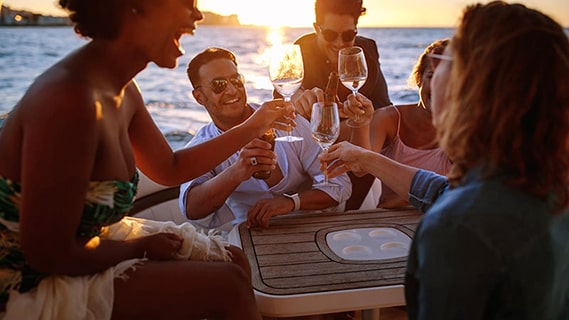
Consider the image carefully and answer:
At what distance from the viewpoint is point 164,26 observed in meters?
1.72

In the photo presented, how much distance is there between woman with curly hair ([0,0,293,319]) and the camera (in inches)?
59.1

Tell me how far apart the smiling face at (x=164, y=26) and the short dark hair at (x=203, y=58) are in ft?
4.45

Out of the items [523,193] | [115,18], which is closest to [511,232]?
[523,193]

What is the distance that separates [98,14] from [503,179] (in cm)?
116

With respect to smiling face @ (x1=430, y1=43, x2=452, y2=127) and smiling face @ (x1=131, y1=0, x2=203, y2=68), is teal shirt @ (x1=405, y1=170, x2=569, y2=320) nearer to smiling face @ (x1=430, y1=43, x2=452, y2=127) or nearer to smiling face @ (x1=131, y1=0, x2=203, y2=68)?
smiling face @ (x1=430, y1=43, x2=452, y2=127)

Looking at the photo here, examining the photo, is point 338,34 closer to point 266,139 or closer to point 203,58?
point 203,58

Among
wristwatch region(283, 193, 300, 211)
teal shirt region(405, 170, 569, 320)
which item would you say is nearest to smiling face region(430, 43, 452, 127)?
teal shirt region(405, 170, 569, 320)

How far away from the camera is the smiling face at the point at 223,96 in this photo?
3111 millimetres

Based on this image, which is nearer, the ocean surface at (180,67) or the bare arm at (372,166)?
the bare arm at (372,166)

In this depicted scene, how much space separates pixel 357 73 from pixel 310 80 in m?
1.18

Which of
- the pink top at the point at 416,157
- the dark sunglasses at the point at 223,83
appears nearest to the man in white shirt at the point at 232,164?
the dark sunglasses at the point at 223,83

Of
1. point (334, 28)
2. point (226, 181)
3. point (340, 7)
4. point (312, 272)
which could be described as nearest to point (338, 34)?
point (334, 28)

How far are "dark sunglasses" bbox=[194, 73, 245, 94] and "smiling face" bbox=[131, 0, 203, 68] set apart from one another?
1271mm

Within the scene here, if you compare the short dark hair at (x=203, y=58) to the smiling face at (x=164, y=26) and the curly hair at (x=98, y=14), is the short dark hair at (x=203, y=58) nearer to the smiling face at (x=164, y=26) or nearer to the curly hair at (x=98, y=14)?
the smiling face at (x=164, y=26)
